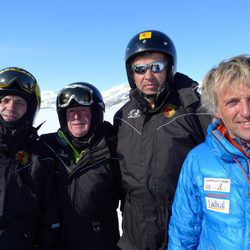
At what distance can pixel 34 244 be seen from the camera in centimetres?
311

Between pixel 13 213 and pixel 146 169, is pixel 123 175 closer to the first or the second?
pixel 146 169

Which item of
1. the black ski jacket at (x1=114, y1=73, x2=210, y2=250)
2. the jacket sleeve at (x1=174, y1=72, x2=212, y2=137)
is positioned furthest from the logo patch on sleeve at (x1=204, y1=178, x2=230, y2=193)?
the jacket sleeve at (x1=174, y1=72, x2=212, y2=137)

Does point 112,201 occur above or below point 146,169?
below

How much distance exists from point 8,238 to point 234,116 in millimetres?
2434

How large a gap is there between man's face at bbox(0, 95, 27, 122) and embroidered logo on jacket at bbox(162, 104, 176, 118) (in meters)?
1.71

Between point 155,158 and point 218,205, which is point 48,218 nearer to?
point 155,158

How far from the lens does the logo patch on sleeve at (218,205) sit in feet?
6.27

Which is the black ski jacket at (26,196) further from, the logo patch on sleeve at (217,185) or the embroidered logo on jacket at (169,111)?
the logo patch on sleeve at (217,185)

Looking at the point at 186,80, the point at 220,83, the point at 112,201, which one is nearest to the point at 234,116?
the point at 220,83

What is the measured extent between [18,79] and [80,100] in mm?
833

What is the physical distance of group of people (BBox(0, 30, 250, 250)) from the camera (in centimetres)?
228

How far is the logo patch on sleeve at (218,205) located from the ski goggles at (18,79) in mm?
2594

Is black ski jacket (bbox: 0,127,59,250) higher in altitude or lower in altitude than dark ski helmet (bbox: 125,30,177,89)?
lower

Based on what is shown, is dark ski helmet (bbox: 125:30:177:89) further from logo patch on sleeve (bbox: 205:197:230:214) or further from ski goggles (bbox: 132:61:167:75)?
logo patch on sleeve (bbox: 205:197:230:214)
